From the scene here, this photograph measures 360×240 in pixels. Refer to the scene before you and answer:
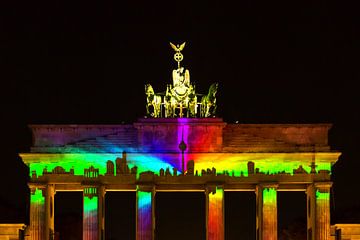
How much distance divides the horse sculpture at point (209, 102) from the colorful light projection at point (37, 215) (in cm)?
1371

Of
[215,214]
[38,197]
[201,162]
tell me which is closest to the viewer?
[38,197]

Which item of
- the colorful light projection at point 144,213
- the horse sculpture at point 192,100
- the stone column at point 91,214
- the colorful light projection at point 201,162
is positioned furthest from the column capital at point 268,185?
the stone column at point 91,214

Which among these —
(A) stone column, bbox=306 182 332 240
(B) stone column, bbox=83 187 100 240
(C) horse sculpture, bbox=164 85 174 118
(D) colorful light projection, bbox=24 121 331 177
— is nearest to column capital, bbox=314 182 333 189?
(A) stone column, bbox=306 182 332 240

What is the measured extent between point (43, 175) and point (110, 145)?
5554 mm

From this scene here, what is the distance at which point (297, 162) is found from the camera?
358 feet

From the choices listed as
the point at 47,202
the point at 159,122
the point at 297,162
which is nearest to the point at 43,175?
the point at 47,202

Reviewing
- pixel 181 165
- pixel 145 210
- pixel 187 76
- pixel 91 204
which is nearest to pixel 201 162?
pixel 181 165

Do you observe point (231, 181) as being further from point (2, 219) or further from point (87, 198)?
point (2, 219)

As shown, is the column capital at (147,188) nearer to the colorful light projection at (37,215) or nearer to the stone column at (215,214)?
the stone column at (215,214)

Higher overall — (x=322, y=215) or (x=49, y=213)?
(x=49, y=213)

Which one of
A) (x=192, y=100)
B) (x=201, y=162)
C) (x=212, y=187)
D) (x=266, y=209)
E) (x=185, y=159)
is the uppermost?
(x=192, y=100)

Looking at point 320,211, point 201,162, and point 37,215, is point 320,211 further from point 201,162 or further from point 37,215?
point 37,215

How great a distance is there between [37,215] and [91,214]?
408 cm

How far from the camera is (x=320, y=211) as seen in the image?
10756 cm
